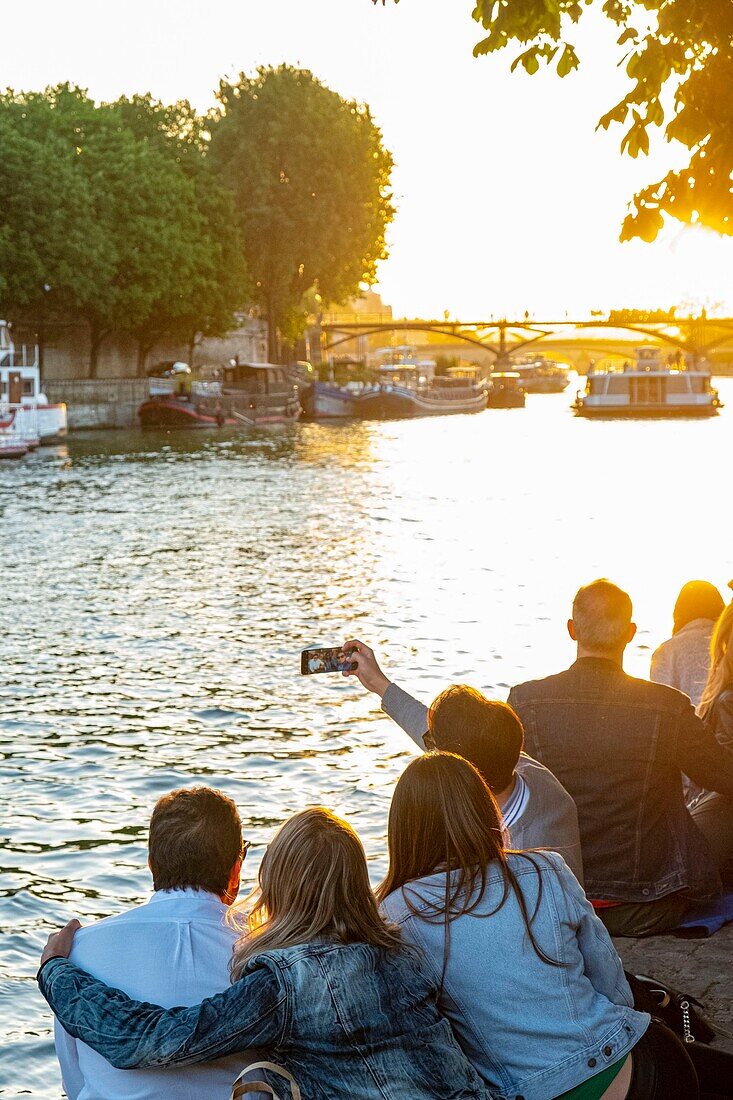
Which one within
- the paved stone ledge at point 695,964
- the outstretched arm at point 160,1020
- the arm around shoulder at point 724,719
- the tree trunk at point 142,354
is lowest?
the paved stone ledge at point 695,964

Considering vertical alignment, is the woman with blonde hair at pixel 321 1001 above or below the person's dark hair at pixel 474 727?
below

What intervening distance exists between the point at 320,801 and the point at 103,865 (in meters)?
1.63

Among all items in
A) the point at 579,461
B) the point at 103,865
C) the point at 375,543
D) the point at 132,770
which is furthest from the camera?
the point at 579,461

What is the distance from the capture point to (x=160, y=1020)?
10.3 feet

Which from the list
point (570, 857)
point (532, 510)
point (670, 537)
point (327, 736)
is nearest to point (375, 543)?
point (670, 537)

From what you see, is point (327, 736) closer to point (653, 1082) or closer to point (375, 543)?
point (653, 1082)

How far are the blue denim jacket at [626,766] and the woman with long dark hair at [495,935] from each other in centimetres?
171

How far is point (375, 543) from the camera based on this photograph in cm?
2373

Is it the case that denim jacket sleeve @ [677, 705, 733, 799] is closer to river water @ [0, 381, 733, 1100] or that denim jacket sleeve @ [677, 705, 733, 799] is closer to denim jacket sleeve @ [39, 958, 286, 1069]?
denim jacket sleeve @ [39, 958, 286, 1069]

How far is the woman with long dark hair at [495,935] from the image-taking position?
3.23m

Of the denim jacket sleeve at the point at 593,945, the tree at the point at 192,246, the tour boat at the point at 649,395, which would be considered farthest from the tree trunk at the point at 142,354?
the denim jacket sleeve at the point at 593,945

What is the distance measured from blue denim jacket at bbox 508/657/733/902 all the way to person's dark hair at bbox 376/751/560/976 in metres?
1.83

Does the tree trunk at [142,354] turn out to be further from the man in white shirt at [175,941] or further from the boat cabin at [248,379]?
the man in white shirt at [175,941]

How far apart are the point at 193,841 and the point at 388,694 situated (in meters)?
1.48
